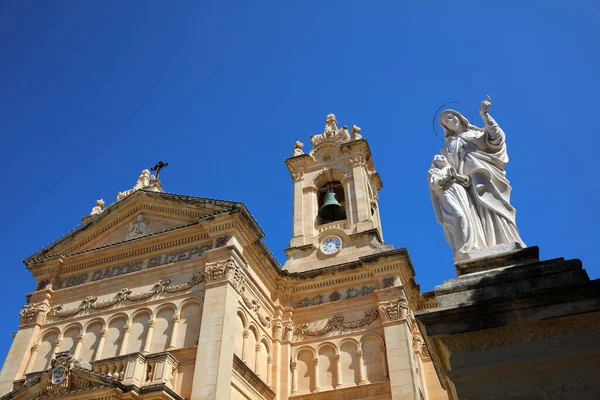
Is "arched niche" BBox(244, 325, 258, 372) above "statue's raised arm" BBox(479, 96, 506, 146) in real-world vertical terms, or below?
above

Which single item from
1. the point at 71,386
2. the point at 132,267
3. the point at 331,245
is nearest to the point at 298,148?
the point at 331,245

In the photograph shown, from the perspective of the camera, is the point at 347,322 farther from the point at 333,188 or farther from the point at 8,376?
the point at 8,376

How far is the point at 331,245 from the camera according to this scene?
22953 millimetres

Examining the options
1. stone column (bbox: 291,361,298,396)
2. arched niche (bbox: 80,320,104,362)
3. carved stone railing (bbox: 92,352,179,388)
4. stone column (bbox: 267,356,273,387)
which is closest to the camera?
carved stone railing (bbox: 92,352,179,388)

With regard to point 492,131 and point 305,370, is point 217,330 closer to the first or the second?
point 305,370

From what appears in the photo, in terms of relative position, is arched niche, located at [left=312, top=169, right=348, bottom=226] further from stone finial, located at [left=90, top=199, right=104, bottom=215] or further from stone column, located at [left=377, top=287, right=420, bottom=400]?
stone finial, located at [left=90, top=199, right=104, bottom=215]

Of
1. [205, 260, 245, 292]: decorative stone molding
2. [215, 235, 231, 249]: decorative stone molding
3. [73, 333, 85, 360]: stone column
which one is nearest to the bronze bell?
[215, 235, 231, 249]: decorative stone molding

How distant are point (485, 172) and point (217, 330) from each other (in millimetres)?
11047

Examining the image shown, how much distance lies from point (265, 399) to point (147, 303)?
17.7 feet

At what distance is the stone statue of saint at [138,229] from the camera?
21062 millimetres

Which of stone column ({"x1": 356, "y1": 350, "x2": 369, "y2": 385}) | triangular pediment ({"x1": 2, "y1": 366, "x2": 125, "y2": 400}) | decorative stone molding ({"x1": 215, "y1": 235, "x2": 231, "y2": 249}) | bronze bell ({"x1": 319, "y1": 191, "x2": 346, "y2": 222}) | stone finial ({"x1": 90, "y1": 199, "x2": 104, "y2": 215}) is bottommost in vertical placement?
triangular pediment ({"x1": 2, "y1": 366, "x2": 125, "y2": 400})

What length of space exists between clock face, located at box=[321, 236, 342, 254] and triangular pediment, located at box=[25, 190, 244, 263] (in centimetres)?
642

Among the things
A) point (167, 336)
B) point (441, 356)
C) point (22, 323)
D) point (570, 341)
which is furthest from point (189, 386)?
point (570, 341)

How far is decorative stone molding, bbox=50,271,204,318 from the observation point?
1798 cm
